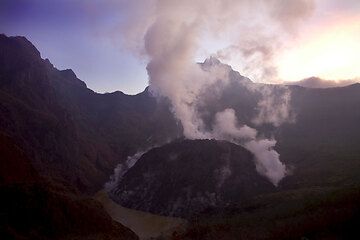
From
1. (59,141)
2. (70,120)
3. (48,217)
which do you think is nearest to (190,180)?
(48,217)

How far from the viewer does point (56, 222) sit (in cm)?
5309

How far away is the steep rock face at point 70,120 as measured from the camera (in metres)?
110

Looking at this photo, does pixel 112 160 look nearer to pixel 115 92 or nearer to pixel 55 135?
pixel 55 135

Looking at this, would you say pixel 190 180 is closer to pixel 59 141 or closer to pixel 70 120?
pixel 59 141

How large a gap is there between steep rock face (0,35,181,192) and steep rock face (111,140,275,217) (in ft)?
52.7

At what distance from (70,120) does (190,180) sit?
192 feet

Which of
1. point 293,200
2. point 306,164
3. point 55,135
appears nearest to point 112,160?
point 55,135

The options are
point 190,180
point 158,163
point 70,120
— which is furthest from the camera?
point 70,120

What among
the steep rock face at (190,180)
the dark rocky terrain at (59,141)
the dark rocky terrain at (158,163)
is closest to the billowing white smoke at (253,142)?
the steep rock face at (190,180)

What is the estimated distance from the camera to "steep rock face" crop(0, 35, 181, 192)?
110062mm

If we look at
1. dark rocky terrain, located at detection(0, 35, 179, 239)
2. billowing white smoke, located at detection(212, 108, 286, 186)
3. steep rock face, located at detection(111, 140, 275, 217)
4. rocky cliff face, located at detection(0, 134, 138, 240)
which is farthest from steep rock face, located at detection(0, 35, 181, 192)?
rocky cliff face, located at detection(0, 134, 138, 240)

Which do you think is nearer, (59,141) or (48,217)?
(48,217)

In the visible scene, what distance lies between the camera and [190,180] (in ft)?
283

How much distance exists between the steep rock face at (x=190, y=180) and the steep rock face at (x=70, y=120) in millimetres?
16065
